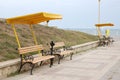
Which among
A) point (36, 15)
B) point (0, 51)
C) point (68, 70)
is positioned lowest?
point (68, 70)

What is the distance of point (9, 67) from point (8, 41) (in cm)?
398

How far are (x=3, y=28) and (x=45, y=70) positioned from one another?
5.90 metres

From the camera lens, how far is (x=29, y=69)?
34.8 ft

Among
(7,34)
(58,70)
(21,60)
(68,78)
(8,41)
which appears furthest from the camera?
(7,34)

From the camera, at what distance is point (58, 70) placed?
10.6 m

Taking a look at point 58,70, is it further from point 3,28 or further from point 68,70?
point 3,28

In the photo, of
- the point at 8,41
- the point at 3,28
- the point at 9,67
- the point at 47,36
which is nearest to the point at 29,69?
the point at 9,67

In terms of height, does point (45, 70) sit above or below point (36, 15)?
below

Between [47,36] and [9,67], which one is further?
[47,36]

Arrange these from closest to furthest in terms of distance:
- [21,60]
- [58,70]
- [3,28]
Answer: [21,60], [58,70], [3,28]

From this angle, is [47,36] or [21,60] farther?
[47,36]

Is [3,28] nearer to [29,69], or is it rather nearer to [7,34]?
[7,34]

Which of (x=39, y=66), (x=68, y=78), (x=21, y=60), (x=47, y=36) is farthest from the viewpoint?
(x=47, y=36)

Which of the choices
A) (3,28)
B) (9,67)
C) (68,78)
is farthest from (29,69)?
(3,28)
